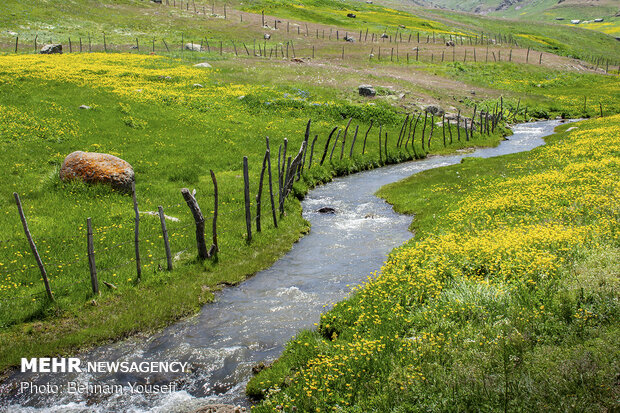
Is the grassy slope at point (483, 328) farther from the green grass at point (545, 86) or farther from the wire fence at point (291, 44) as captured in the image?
the wire fence at point (291, 44)

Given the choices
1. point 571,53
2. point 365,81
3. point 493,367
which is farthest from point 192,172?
point 571,53

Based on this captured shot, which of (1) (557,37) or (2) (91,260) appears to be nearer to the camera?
(2) (91,260)

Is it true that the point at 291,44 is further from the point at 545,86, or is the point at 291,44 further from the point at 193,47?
the point at 545,86

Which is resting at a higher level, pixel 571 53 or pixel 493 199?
pixel 571 53

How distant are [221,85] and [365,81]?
20563 mm

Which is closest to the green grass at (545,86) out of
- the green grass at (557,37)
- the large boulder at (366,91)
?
the large boulder at (366,91)

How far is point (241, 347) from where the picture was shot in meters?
12.9

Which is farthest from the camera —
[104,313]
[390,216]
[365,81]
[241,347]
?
[365,81]

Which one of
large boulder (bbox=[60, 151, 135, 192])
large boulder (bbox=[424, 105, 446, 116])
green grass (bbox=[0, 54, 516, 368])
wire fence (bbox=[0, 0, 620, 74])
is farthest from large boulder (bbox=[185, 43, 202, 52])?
large boulder (bbox=[60, 151, 135, 192])

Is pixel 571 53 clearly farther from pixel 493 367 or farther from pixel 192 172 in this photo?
pixel 493 367

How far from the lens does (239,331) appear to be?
13773mm

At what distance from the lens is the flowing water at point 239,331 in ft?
34.9

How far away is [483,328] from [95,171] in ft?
66.2

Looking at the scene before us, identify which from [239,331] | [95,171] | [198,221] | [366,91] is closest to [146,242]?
[198,221]
